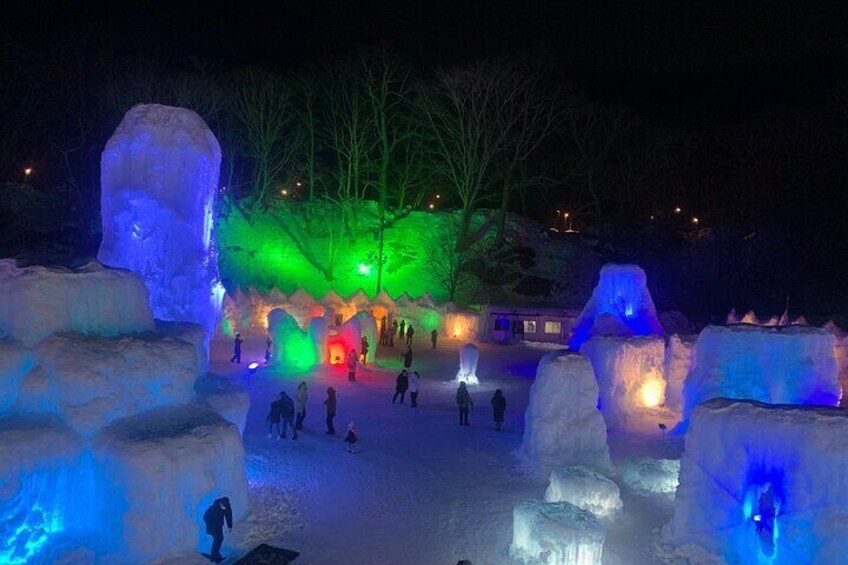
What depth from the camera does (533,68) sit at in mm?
39031

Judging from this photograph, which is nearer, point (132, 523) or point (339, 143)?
point (132, 523)

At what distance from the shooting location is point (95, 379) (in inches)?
405

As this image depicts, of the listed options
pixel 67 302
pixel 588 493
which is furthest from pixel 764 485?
pixel 67 302

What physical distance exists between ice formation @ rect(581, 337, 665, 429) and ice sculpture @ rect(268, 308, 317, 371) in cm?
1010

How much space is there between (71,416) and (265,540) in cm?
366

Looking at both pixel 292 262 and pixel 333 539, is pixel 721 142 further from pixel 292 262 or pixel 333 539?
pixel 333 539

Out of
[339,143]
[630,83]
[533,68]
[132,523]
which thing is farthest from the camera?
[630,83]

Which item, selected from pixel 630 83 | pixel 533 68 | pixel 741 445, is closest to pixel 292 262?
pixel 533 68

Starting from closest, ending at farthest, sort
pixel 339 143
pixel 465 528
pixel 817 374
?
1. pixel 465 528
2. pixel 817 374
3. pixel 339 143

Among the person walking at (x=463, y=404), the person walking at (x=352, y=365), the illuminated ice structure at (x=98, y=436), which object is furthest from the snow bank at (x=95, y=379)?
the person walking at (x=352, y=365)

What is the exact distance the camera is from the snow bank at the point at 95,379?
10.1m

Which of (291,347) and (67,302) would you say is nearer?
(67,302)

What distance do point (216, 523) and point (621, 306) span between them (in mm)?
16941

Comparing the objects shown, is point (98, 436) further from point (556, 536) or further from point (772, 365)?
point (772, 365)
